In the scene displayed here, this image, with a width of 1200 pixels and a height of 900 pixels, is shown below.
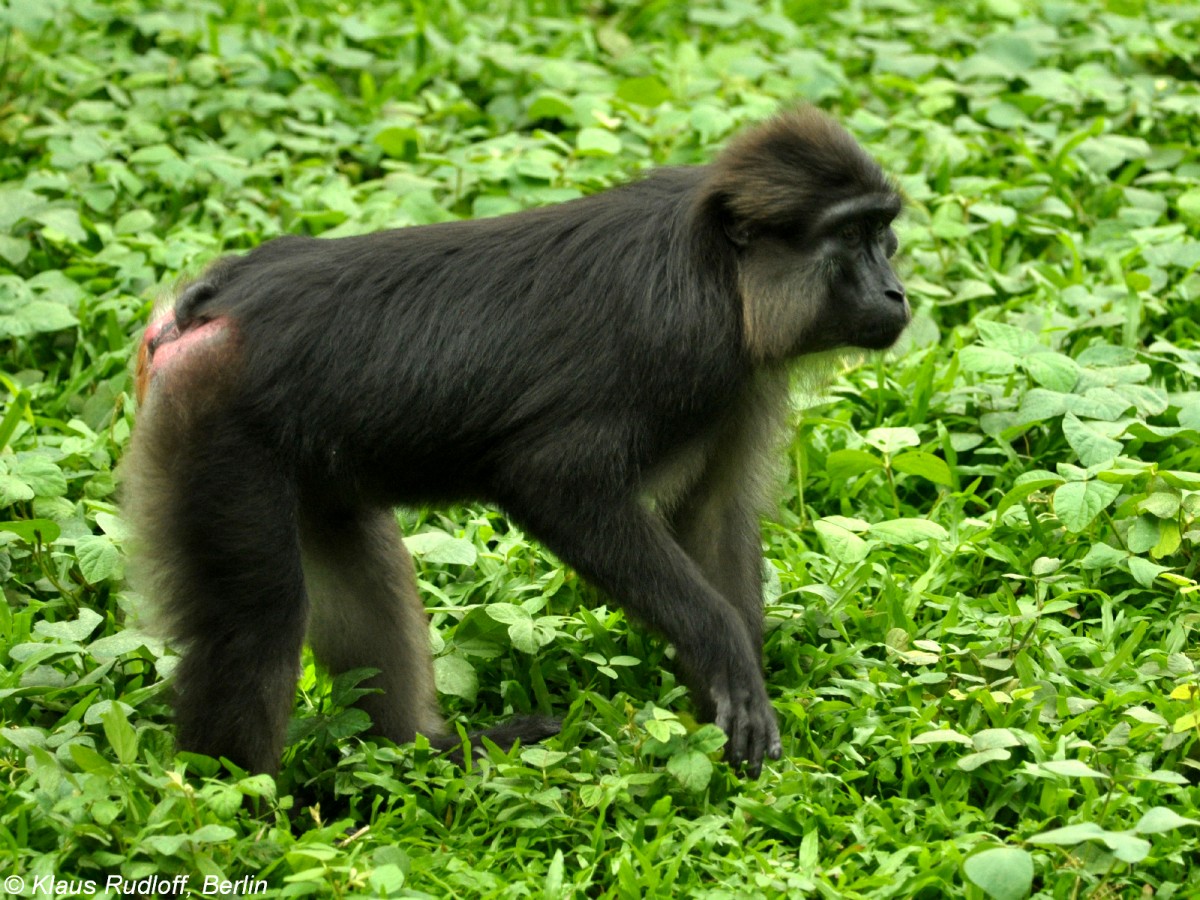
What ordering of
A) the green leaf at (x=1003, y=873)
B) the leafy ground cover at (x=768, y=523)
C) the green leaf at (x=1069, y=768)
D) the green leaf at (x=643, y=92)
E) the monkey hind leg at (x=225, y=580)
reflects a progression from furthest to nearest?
1. the green leaf at (x=643, y=92)
2. the monkey hind leg at (x=225, y=580)
3. the leafy ground cover at (x=768, y=523)
4. the green leaf at (x=1069, y=768)
5. the green leaf at (x=1003, y=873)

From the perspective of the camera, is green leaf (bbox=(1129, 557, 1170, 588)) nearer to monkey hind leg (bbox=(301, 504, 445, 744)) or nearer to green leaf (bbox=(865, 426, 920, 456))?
green leaf (bbox=(865, 426, 920, 456))

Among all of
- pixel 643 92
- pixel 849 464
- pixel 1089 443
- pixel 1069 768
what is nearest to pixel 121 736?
pixel 1069 768

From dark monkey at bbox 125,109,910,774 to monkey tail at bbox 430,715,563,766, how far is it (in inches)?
0.8

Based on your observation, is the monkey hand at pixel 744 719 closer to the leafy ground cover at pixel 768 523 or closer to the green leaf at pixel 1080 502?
the leafy ground cover at pixel 768 523

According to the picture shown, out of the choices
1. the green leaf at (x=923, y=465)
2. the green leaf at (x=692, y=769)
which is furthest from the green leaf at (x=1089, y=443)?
the green leaf at (x=692, y=769)

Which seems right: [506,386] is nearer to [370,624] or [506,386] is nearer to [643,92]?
[370,624]

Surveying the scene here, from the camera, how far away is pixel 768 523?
6.16 meters

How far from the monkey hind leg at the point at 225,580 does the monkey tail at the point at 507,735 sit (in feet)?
2.25

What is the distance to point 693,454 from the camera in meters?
4.95

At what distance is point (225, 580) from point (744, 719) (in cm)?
153

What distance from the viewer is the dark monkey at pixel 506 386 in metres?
4.59

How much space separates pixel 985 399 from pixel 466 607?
2268 millimetres

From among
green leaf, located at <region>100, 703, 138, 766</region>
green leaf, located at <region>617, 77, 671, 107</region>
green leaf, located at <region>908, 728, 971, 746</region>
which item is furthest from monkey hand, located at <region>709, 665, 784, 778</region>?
green leaf, located at <region>617, 77, 671, 107</region>

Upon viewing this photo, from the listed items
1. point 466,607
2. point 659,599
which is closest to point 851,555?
point 659,599
